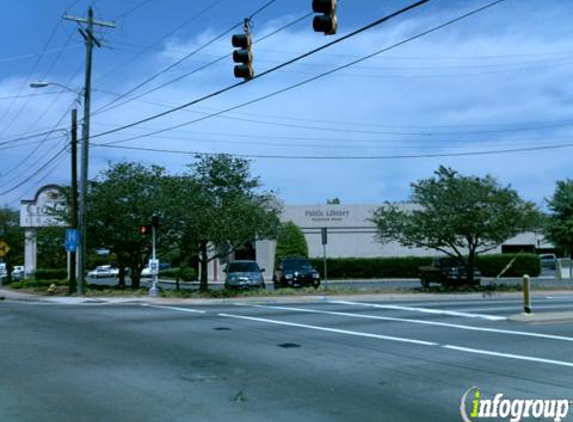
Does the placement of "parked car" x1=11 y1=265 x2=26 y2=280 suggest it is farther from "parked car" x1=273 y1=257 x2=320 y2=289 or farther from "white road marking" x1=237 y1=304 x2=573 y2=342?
"white road marking" x1=237 y1=304 x2=573 y2=342

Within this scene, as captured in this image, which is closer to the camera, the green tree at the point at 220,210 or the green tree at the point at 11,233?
the green tree at the point at 220,210

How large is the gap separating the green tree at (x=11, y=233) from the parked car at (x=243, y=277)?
2582 centimetres

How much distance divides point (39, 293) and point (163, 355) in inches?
980

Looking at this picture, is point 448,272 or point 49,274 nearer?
point 448,272

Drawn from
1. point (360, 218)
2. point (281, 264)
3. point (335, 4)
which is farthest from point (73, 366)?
point (360, 218)

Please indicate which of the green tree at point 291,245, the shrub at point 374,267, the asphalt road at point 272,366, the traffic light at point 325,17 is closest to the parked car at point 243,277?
the asphalt road at point 272,366

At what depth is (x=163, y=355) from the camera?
11.9m

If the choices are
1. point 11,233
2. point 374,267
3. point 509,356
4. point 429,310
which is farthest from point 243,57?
point 11,233

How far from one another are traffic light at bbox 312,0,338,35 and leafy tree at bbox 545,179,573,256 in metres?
44.4

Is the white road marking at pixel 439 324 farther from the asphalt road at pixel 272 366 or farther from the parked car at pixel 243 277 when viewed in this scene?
the parked car at pixel 243 277

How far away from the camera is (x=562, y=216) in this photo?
54.6 metres

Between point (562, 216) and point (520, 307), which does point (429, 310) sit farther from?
point (562, 216)

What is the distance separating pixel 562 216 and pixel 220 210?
35957 millimetres

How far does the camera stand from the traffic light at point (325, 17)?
459 inches
